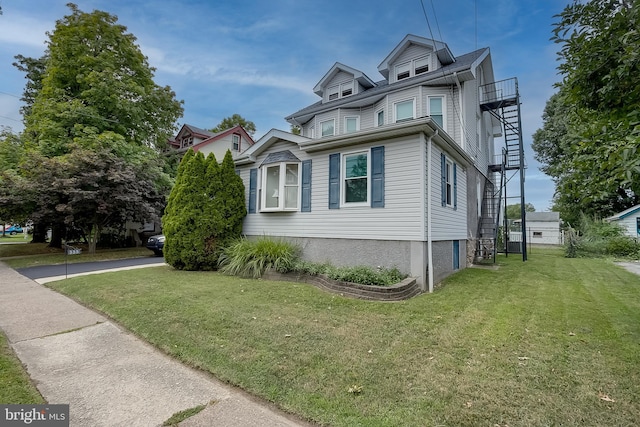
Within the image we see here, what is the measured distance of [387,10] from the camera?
7.50 metres

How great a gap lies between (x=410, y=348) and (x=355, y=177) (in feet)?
16.5

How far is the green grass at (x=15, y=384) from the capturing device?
8.42ft

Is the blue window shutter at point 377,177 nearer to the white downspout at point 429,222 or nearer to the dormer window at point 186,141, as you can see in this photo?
the white downspout at point 429,222

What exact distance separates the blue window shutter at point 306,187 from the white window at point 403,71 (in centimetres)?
797

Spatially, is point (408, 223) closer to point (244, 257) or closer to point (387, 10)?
point (244, 257)

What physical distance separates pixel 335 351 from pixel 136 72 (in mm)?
21020

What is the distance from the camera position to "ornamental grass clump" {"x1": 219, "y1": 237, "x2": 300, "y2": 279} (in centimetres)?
795

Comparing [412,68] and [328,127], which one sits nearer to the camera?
[412,68]

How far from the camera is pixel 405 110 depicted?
12.2m

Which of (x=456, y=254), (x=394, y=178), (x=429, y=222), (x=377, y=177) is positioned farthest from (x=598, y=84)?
(x=456, y=254)

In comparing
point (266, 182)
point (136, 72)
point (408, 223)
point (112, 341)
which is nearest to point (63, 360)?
point (112, 341)

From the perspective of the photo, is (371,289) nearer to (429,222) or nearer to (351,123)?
(429,222)

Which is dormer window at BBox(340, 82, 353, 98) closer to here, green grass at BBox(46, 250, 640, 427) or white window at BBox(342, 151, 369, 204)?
white window at BBox(342, 151, 369, 204)

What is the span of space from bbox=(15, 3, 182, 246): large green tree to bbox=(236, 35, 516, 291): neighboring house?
8.60 metres
